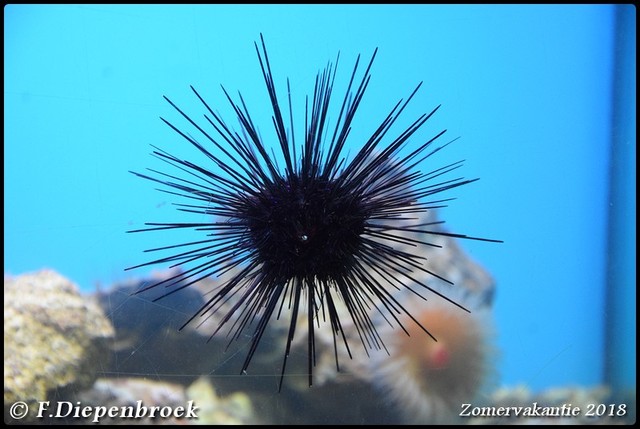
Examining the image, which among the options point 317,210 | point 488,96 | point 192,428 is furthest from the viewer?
point 488,96

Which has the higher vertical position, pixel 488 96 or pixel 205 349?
pixel 488 96

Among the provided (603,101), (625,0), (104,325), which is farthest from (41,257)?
(625,0)

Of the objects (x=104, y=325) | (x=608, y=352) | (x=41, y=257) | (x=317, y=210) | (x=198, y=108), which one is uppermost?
(x=198, y=108)

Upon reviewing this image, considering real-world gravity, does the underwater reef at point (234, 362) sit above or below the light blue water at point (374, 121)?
below

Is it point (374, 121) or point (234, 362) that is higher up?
point (374, 121)

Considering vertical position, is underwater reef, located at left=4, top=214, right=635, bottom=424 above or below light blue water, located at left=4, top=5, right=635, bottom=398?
below

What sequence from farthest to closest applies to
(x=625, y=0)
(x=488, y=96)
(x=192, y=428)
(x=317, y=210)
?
(x=625, y=0)
(x=488, y=96)
(x=192, y=428)
(x=317, y=210)

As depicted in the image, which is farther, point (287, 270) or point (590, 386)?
point (590, 386)

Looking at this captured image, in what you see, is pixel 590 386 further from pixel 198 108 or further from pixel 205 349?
pixel 198 108
